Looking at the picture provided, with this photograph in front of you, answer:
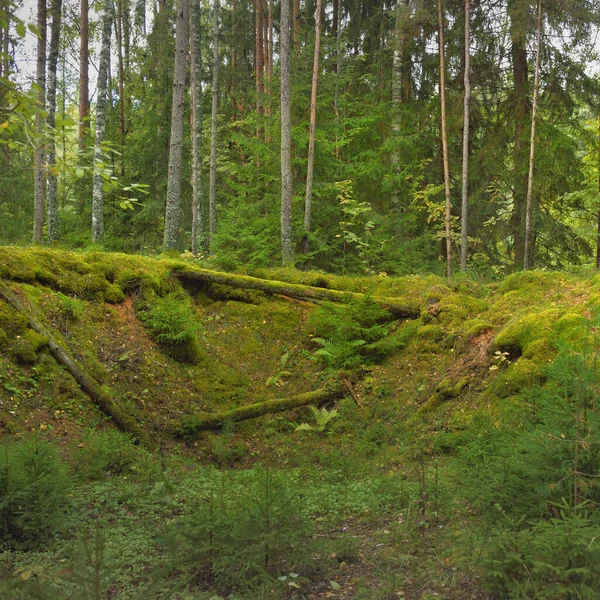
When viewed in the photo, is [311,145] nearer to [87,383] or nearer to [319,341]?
[319,341]

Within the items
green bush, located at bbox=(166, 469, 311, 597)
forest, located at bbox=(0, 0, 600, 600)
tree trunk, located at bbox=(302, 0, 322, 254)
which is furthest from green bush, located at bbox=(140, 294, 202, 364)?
tree trunk, located at bbox=(302, 0, 322, 254)

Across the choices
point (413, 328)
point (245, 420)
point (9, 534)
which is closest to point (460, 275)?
point (413, 328)

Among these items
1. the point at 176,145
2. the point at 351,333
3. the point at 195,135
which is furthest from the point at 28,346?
the point at 195,135

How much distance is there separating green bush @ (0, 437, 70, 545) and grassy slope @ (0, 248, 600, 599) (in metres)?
0.24

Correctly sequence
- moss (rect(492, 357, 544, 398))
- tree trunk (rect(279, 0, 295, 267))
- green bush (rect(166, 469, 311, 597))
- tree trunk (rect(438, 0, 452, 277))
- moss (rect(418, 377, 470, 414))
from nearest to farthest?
green bush (rect(166, 469, 311, 597)) → moss (rect(492, 357, 544, 398)) → moss (rect(418, 377, 470, 414)) → tree trunk (rect(279, 0, 295, 267)) → tree trunk (rect(438, 0, 452, 277))

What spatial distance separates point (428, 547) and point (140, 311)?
22.2 feet

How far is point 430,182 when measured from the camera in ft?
58.4

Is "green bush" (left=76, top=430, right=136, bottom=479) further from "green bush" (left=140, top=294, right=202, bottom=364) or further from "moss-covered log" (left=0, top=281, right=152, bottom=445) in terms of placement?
"green bush" (left=140, top=294, right=202, bottom=364)

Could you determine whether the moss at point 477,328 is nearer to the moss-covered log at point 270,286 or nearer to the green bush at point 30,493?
the moss-covered log at point 270,286

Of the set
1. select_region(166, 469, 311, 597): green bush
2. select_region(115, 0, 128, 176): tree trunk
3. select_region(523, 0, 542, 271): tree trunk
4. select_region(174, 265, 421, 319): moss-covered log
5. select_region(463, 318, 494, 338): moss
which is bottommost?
select_region(166, 469, 311, 597): green bush

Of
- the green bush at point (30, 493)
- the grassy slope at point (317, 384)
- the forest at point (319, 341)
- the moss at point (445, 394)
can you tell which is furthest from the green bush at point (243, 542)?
the moss at point (445, 394)

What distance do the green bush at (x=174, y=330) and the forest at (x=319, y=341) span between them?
0.14 ft

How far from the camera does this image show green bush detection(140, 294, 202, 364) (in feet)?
29.4

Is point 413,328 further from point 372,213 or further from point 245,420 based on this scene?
point 372,213
